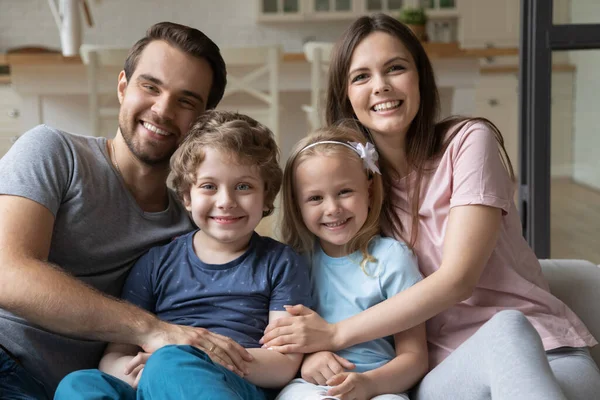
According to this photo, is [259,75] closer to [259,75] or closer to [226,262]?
[259,75]

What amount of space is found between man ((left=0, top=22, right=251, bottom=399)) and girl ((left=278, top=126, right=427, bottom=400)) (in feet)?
0.89

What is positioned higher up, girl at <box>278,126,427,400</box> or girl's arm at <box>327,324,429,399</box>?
girl at <box>278,126,427,400</box>

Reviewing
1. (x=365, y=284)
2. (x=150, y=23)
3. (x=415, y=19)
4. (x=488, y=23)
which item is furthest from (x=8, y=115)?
(x=365, y=284)

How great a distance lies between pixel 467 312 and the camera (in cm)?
159

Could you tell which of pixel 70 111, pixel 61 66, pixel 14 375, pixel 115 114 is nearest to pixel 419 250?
pixel 14 375

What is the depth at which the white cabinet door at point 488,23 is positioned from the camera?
6582 millimetres

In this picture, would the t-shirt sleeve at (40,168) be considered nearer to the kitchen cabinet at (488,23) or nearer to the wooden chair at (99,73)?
the wooden chair at (99,73)

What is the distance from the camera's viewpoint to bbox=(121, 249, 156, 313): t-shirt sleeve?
5.13 feet

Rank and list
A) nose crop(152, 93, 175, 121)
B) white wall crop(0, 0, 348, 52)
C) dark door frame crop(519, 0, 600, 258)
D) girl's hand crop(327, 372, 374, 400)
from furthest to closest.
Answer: white wall crop(0, 0, 348, 52) < dark door frame crop(519, 0, 600, 258) < nose crop(152, 93, 175, 121) < girl's hand crop(327, 372, 374, 400)

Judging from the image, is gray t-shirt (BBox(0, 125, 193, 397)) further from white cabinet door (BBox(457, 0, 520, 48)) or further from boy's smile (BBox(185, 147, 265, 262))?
white cabinet door (BBox(457, 0, 520, 48))

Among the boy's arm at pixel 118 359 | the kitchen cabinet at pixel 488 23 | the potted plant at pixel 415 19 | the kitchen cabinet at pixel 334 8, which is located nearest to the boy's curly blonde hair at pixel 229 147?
the boy's arm at pixel 118 359

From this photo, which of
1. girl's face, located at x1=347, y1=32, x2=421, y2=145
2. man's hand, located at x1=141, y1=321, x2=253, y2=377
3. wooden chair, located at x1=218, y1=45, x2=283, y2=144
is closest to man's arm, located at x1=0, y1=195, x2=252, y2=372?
man's hand, located at x1=141, y1=321, x2=253, y2=377

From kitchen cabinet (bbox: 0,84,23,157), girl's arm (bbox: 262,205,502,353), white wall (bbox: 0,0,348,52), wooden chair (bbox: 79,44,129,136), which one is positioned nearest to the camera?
girl's arm (bbox: 262,205,502,353)

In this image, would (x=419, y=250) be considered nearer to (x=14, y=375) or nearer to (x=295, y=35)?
(x=14, y=375)
